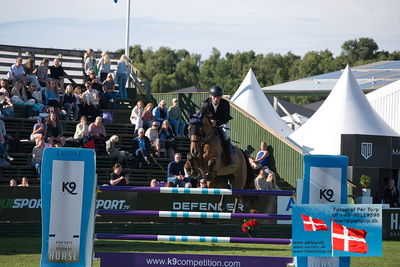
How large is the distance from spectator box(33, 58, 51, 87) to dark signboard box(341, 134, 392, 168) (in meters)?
8.40

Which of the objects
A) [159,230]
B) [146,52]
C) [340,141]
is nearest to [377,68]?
[340,141]

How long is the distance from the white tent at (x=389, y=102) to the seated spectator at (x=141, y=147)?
12.0 m

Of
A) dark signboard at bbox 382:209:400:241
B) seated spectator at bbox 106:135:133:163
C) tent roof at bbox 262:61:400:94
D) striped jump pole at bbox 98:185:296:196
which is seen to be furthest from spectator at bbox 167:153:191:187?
tent roof at bbox 262:61:400:94

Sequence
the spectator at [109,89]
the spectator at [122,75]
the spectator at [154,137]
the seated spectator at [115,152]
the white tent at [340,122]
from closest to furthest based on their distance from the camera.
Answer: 1. the seated spectator at [115,152]
2. the spectator at [154,137]
3. the spectator at [109,89]
4. the spectator at [122,75]
5. the white tent at [340,122]

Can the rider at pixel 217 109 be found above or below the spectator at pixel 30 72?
below

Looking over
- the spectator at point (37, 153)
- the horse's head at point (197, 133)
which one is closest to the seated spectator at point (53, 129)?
the spectator at point (37, 153)

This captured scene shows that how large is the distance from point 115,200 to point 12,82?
6575 mm

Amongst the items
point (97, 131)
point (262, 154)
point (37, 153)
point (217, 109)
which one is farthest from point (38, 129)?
point (217, 109)

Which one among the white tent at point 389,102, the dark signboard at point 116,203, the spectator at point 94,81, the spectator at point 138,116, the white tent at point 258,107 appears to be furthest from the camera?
the white tent at point 389,102

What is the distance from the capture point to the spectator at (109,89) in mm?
23391

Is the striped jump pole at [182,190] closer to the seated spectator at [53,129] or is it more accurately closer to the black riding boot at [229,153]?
the black riding boot at [229,153]

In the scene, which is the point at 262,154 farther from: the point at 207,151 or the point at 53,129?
the point at 207,151

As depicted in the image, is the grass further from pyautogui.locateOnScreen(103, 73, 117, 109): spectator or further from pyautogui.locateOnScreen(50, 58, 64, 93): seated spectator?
pyautogui.locateOnScreen(103, 73, 117, 109): spectator

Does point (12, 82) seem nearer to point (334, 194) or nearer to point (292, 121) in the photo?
point (334, 194)
